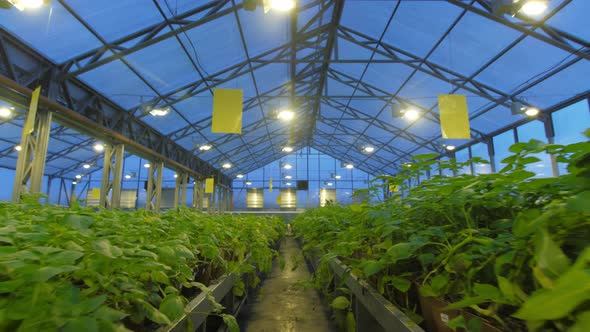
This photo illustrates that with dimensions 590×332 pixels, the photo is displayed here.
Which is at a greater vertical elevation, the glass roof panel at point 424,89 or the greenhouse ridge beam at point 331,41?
the greenhouse ridge beam at point 331,41

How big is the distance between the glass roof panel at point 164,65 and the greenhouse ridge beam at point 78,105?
1.19 metres

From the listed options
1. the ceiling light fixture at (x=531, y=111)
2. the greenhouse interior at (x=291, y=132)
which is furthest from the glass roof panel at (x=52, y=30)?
the ceiling light fixture at (x=531, y=111)

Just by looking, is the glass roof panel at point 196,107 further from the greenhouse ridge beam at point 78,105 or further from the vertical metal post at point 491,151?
the vertical metal post at point 491,151

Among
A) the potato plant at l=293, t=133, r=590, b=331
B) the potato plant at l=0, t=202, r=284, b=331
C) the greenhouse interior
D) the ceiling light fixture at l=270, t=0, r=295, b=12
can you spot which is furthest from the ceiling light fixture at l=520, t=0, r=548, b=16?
the potato plant at l=0, t=202, r=284, b=331

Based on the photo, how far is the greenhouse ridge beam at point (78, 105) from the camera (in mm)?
4457

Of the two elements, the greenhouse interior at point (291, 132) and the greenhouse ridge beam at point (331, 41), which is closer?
the greenhouse interior at point (291, 132)

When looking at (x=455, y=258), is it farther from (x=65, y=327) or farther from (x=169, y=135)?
(x=169, y=135)

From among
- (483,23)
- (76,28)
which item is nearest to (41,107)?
(76,28)

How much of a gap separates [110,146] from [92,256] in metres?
7.75

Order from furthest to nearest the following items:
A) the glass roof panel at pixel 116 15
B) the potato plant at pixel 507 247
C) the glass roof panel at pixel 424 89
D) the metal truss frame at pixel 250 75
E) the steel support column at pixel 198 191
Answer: the steel support column at pixel 198 191, the glass roof panel at pixel 424 89, the metal truss frame at pixel 250 75, the glass roof panel at pixel 116 15, the potato plant at pixel 507 247

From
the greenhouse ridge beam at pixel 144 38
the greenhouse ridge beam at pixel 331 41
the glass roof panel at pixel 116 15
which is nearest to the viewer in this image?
the glass roof panel at pixel 116 15

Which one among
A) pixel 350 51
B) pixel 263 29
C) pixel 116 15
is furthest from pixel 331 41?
pixel 116 15

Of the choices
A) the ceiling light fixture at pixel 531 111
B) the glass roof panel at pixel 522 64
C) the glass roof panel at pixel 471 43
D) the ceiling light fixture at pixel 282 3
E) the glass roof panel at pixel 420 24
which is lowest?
the ceiling light fixture at pixel 531 111

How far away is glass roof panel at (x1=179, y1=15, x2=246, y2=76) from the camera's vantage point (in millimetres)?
5746
